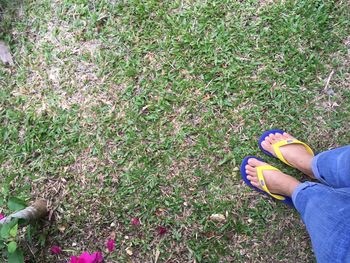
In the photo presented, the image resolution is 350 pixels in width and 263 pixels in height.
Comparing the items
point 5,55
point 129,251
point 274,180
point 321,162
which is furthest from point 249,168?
point 5,55

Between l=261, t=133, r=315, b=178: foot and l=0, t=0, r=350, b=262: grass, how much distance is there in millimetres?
96

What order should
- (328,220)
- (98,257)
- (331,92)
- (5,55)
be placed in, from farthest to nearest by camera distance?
(5,55), (331,92), (98,257), (328,220)

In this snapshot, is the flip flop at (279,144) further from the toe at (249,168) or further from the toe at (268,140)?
the toe at (249,168)

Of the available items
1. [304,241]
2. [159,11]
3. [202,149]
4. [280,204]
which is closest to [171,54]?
[159,11]

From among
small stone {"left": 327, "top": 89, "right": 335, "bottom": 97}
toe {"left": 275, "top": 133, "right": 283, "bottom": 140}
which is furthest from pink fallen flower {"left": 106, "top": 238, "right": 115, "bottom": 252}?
small stone {"left": 327, "top": 89, "right": 335, "bottom": 97}

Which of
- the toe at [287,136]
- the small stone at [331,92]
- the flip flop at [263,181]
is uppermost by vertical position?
the small stone at [331,92]

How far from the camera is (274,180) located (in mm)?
2486

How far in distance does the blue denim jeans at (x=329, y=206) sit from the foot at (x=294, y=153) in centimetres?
14

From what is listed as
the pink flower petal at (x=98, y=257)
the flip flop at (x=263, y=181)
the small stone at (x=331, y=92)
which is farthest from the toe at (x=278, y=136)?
the pink flower petal at (x=98, y=257)

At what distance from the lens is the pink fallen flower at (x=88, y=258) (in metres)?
2.35

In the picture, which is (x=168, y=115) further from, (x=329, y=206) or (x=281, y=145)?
(x=329, y=206)

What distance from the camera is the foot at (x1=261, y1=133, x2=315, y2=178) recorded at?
2.47 m

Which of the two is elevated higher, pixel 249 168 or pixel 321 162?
pixel 321 162

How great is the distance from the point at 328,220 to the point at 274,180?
2.02 feet
